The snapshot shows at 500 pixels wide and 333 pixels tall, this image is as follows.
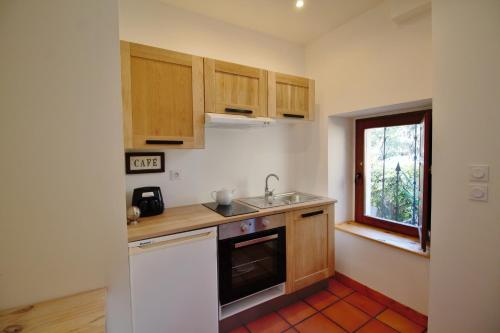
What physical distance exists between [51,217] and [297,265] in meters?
1.83

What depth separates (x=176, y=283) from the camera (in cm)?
146

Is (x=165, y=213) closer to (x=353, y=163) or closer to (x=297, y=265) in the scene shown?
(x=297, y=265)

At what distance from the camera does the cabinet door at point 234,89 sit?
1.81 m

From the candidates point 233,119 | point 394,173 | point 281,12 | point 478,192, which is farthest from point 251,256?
point 281,12

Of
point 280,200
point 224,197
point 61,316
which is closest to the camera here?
point 61,316

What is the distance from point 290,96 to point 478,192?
157cm

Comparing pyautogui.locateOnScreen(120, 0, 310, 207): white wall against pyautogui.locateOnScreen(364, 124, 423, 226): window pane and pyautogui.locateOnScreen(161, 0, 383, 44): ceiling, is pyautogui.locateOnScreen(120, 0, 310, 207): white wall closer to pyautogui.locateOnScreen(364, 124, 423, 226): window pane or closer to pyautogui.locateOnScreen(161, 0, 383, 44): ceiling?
pyautogui.locateOnScreen(161, 0, 383, 44): ceiling

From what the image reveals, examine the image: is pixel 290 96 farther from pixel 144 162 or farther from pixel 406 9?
pixel 144 162

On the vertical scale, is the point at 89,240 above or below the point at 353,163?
below

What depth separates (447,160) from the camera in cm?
136

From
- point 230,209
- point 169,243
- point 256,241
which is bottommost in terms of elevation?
point 256,241

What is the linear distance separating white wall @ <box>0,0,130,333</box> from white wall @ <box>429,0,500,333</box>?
1.77 meters

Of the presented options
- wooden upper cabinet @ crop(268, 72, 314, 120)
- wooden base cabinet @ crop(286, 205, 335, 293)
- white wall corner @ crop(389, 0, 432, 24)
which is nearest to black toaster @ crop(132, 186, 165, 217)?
wooden base cabinet @ crop(286, 205, 335, 293)

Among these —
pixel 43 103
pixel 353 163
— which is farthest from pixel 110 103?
pixel 353 163
